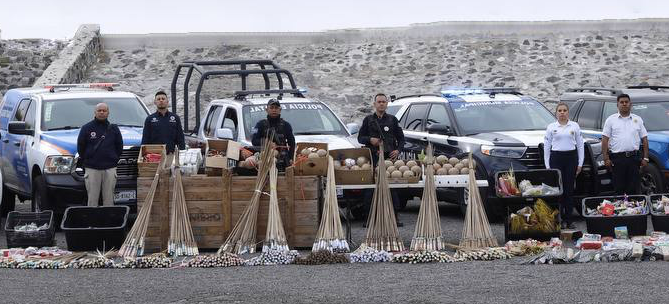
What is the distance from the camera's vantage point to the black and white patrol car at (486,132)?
1767 cm

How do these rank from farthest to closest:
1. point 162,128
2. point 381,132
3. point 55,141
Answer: point 55,141 < point 162,128 < point 381,132

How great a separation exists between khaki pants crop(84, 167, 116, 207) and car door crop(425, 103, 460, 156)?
186 inches

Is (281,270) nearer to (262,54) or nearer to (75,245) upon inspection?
(75,245)

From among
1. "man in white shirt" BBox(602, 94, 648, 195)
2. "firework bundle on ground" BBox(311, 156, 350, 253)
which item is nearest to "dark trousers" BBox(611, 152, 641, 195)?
"man in white shirt" BBox(602, 94, 648, 195)

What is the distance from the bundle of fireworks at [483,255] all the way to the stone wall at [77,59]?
20249 mm

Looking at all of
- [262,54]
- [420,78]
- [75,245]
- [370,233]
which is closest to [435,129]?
[370,233]

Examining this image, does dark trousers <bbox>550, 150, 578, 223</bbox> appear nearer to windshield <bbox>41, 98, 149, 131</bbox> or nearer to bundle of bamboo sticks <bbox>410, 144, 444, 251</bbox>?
bundle of bamboo sticks <bbox>410, 144, 444, 251</bbox>

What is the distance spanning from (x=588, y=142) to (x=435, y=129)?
6.76ft

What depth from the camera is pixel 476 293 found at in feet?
37.0

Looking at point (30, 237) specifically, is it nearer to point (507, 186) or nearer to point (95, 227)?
point (95, 227)

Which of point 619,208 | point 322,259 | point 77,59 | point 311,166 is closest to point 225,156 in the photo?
point 311,166

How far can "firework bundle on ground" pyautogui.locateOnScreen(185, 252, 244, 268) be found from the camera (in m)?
13.5

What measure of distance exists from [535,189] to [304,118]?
4705 mm

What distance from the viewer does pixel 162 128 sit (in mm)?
17109
